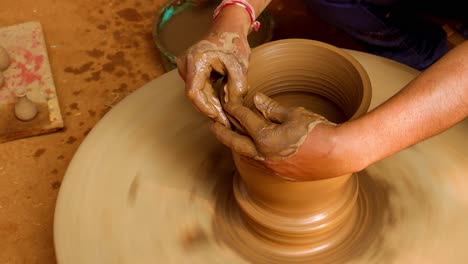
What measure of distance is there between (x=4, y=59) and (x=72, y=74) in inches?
11.2

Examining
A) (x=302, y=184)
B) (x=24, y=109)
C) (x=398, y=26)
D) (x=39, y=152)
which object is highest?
(x=302, y=184)

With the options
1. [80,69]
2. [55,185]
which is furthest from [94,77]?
[55,185]

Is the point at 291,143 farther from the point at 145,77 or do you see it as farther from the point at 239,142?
the point at 145,77

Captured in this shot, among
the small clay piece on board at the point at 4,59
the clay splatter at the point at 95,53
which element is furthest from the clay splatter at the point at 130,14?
the small clay piece on board at the point at 4,59

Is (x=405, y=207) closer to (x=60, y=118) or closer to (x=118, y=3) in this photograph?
(x=60, y=118)

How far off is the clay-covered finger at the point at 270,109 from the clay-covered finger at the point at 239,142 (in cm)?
7

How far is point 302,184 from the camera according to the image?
1.25 meters

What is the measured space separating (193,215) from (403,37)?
133cm

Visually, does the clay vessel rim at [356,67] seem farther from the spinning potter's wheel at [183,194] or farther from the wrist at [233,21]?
the spinning potter's wheel at [183,194]

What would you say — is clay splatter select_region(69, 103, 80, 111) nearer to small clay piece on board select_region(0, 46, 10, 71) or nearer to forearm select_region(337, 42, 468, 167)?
small clay piece on board select_region(0, 46, 10, 71)

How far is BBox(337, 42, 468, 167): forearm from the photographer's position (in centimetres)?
115

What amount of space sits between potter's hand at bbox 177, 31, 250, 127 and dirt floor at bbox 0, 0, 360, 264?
94cm

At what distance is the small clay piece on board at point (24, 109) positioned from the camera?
2.29 meters

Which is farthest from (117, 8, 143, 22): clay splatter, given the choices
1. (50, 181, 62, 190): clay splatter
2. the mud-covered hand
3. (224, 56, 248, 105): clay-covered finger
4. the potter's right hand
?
the mud-covered hand
